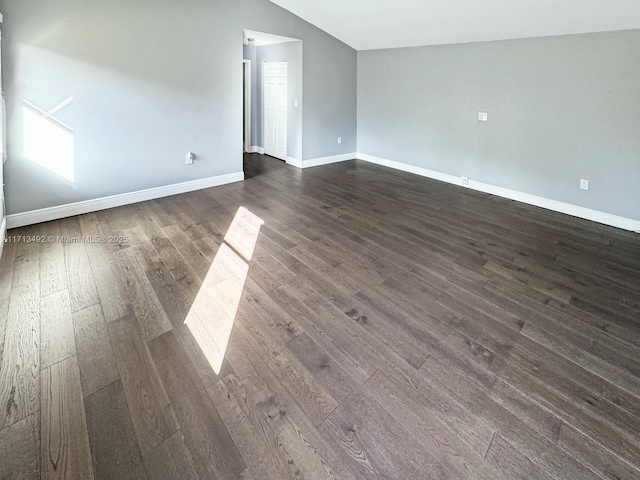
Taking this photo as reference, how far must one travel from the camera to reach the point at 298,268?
299cm

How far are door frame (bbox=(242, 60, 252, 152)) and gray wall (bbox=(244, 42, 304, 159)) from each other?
9cm

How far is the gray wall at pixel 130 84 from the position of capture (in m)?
3.50

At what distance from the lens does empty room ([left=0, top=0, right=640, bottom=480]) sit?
1532 mm

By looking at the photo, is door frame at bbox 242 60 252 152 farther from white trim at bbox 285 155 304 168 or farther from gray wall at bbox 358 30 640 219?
gray wall at bbox 358 30 640 219

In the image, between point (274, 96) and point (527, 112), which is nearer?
point (527, 112)

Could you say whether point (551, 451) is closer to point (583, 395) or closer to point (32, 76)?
point (583, 395)

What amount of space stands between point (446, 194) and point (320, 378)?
420cm

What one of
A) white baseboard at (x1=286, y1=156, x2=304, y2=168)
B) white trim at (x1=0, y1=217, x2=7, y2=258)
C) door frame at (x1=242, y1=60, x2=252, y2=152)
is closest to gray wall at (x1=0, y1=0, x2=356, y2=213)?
white trim at (x1=0, y1=217, x2=7, y2=258)

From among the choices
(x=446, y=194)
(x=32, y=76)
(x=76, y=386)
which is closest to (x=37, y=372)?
(x=76, y=386)

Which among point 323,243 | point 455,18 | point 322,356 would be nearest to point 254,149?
point 455,18

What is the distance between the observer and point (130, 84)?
411 cm

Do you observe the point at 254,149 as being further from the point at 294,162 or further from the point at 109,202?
the point at 109,202

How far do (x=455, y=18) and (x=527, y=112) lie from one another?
5.18ft

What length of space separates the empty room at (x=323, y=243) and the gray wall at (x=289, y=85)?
56 mm
